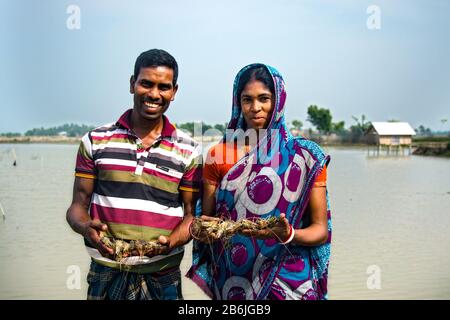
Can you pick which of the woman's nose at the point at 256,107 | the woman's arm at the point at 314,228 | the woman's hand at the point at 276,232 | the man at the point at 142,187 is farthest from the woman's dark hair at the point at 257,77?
the woman's hand at the point at 276,232

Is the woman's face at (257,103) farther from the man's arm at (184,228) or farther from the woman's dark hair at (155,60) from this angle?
the man's arm at (184,228)

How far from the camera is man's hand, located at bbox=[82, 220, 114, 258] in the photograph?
2924mm

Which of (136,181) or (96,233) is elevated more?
(136,181)

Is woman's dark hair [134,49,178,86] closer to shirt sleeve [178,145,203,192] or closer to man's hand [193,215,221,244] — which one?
shirt sleeve [178,145,203,192]

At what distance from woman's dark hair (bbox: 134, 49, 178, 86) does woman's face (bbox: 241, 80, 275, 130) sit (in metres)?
0.43

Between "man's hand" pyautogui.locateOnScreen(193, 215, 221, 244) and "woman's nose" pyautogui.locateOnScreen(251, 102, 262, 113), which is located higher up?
"woman's nose" pyautogui.locateOnScreen(251, 102, 262, 113)

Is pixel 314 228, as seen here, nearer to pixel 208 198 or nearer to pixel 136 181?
pixel 208 198

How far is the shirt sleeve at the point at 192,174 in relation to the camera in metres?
3.14

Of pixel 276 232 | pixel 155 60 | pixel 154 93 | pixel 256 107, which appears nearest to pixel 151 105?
pixel 154 93

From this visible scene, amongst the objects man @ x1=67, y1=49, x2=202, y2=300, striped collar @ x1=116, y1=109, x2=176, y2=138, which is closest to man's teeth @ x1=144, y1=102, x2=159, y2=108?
man @ x1=67, y1=49, x2=202, y2=300

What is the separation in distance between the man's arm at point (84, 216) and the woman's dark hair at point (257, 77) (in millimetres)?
985

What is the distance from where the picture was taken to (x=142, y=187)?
306 centimetres

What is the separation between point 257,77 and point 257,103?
0.14m
